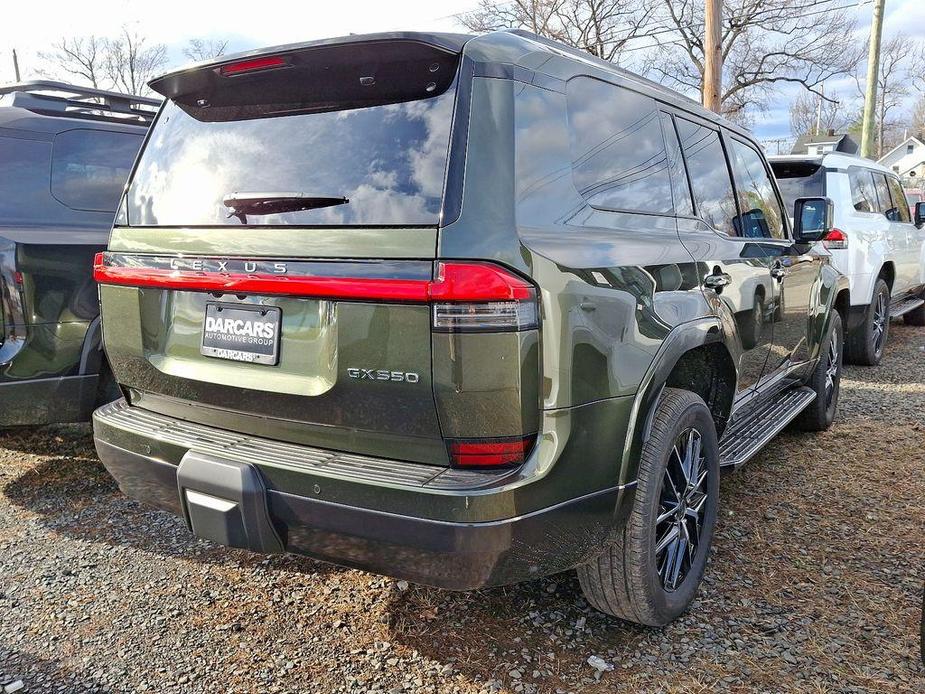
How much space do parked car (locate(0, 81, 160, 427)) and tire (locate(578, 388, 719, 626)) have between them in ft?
9.18

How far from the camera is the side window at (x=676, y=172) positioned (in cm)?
292

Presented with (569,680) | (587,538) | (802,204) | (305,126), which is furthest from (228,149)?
(802,204)

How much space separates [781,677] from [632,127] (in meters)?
1.93

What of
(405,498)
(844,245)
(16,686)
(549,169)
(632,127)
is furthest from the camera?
(844,245)

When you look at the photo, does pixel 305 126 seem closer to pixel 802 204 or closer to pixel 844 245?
pixel 802 204

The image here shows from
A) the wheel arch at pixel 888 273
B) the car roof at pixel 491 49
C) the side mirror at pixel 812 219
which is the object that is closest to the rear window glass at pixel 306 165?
the car roof at pixel 491 49

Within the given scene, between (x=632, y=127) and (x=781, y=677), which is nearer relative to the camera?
(x=781, y=677)

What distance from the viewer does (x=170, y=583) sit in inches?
121

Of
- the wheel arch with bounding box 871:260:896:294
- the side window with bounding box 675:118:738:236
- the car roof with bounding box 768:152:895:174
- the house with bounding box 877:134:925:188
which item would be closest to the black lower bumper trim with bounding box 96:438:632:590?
the side window with bounding box 675:118:738:236

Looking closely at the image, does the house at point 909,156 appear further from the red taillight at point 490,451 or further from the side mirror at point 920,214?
the red taillight at point 490,451

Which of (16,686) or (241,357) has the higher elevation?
(241,357)

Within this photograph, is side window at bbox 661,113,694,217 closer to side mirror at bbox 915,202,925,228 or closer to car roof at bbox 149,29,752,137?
car roof at bbox 149,29,752,137

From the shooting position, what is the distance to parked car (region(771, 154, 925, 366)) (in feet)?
21.3

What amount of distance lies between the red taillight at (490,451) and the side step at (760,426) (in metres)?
1.50
